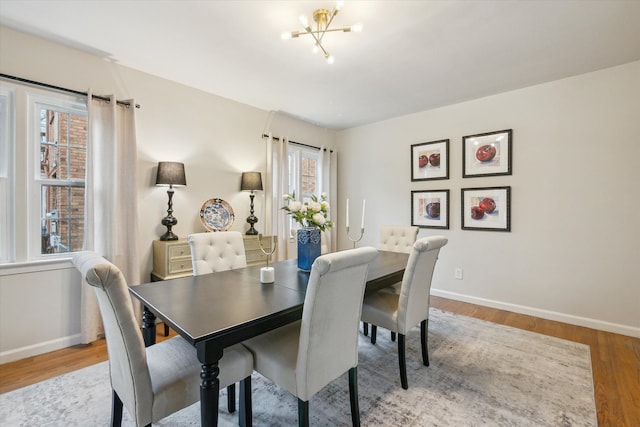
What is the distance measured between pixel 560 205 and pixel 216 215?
377 centimetres

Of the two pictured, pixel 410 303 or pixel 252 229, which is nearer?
pixel 410 303

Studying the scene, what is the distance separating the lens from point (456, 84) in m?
3.15

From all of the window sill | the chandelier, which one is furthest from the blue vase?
the window sill

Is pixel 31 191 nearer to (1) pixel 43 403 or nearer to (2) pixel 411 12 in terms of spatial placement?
(1) pixel 43 403

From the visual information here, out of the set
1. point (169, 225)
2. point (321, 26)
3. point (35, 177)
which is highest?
point (321, 26)

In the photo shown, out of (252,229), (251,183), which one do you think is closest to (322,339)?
(252,229)

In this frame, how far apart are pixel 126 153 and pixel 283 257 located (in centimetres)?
219

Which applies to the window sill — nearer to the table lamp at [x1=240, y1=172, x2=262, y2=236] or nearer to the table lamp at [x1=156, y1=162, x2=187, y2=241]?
the table lamp at [x1=156, y1=162, x2=187, y2=241]

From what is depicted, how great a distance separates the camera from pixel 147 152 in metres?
2.93

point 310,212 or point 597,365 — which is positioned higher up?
point 310,212

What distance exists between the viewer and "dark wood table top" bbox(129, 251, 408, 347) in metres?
1.16

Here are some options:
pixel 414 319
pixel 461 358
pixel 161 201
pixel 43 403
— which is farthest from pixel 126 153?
pixel 461 358

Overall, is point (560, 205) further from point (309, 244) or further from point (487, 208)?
point (309, 244)

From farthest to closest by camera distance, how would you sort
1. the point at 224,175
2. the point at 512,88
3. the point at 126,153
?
the point at 224,175 < the point at 512,88 < the point at 126,153
